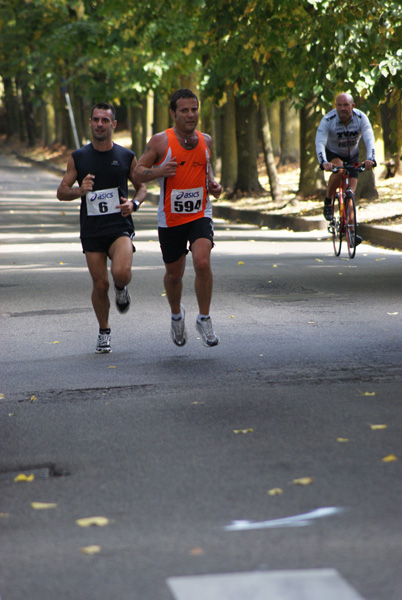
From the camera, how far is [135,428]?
20.0 feet

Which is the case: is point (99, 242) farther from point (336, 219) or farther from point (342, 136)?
point (336, 219)

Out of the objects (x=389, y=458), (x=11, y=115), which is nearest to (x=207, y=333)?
(x=389, y=458)

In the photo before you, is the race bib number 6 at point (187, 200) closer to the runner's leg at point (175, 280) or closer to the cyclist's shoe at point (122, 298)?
the runner's leg at point (175, 280)

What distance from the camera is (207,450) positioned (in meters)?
5.58

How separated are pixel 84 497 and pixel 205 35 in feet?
71.4

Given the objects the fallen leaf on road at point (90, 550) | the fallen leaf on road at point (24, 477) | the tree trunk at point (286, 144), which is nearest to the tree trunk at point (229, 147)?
the tree trunk at point (286, 144)

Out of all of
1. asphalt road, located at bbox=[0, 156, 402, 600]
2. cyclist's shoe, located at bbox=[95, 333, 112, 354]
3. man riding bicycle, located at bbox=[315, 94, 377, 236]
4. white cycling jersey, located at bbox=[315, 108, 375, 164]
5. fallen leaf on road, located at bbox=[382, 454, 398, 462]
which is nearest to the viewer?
asphalt road, located at bbox=[0, 156, 402, 600]

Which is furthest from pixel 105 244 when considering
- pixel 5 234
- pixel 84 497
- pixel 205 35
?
pixel 205 35

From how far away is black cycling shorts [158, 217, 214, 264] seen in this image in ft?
27.6

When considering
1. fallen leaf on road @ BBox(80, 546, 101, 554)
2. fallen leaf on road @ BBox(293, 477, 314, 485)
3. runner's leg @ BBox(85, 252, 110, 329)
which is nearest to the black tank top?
runner's leg @ BBox(85, 252, 110, 329)

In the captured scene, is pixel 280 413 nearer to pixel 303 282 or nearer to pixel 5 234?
pixel 303 282

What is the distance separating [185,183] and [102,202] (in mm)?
707

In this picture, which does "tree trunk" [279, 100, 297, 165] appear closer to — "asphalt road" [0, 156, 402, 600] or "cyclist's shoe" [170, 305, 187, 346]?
"asphalt road" [0, 156, 402, 600]

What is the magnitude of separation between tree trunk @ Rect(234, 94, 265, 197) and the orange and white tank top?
809 inches
